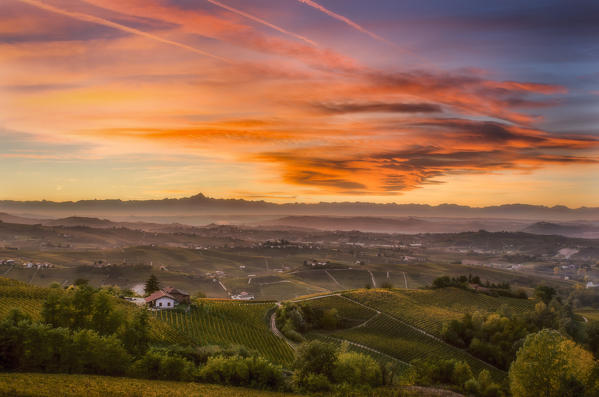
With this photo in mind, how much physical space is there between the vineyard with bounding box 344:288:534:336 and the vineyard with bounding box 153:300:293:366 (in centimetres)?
3277

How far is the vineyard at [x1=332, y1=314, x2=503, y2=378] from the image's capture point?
74.8 meters

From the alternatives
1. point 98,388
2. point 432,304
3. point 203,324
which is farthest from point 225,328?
point 432,304

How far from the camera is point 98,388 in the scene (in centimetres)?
2834

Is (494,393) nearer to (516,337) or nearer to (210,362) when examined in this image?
(210,362)

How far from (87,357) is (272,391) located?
15994 millimetres

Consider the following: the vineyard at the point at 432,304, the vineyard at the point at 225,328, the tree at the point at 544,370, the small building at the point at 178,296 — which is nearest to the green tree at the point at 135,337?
the vineyard at the point at 225,328

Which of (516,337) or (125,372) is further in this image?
(516,337)

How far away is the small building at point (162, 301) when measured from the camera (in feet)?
251

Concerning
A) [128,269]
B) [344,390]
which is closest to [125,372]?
[344,390]

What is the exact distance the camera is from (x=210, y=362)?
130 ft

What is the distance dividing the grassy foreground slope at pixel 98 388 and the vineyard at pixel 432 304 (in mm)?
67885

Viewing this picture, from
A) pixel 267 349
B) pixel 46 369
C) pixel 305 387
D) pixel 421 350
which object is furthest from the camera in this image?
pixel 421 350

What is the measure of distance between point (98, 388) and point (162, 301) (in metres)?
50.5

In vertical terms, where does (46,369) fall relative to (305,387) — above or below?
above
